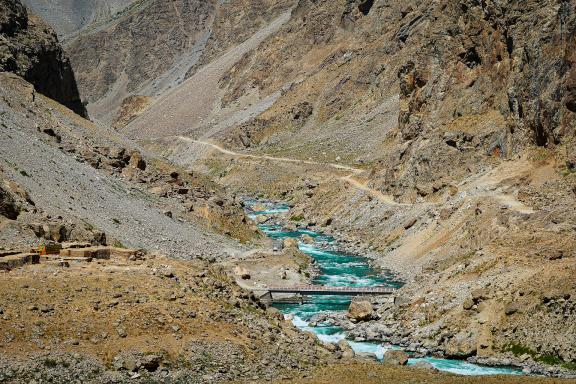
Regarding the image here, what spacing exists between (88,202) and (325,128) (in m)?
92.7

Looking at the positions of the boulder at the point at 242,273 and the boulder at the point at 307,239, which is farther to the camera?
the boulder at the point at 307,239

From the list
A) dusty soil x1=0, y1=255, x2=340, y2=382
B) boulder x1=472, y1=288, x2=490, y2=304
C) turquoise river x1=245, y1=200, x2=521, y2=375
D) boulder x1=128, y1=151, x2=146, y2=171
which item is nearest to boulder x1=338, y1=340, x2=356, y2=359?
dusty soil x1=0, y1=255, x2=340, y2=382

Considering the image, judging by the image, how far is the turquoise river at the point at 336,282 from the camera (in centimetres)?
3966

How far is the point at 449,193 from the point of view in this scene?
72.8 metres

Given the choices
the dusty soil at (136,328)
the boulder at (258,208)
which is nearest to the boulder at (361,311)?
the dusty soil at (136,328)

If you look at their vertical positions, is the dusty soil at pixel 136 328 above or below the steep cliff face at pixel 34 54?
below

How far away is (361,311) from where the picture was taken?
49000 millimetres

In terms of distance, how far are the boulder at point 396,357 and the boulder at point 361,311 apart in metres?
9.82

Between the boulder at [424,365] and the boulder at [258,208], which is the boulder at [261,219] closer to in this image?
the boulder at [258,208]

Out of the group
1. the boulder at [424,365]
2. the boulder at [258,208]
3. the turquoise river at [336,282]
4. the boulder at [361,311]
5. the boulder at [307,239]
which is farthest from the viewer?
the boulder at [258,208]

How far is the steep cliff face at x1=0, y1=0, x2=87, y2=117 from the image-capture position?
79.4m

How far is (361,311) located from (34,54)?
5003 centimetres

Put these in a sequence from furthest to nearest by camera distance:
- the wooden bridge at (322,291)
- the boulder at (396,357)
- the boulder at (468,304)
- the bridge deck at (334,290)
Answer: the bridge deck at (334,290)
the wooden bridge at (322,291)
the boulder at (468,304)
the boulder at (396,357)

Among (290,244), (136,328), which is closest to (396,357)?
(136,328)
